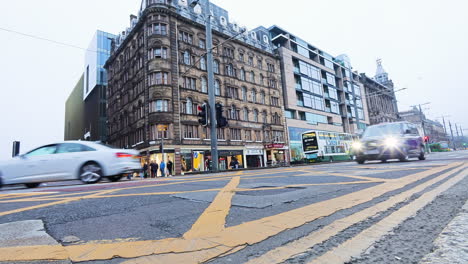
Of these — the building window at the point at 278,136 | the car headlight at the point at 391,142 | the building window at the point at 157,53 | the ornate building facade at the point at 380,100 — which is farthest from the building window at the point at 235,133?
the ornate building facade at the point at 380,100

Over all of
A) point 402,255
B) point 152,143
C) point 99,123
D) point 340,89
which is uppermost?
point 340,89

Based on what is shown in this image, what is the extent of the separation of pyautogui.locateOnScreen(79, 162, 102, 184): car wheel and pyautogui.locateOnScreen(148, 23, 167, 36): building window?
2402 centimetres

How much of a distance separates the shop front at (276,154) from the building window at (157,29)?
19.8 metres

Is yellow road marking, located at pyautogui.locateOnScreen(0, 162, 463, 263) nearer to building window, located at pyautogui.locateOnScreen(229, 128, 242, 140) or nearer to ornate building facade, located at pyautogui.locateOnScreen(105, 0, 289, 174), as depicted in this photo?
ornate building facade, located at pyautogui.locateOnScreen(105, 0, 289, 174)

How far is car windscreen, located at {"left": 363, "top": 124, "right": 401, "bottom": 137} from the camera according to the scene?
393 inches

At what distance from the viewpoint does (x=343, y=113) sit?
2084 inches

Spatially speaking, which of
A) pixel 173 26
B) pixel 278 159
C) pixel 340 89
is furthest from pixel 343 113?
pixel 173 26

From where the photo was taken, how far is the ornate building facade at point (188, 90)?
85.4ft

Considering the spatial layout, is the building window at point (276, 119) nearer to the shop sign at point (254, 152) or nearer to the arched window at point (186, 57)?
the shop sign at point (254, 152)

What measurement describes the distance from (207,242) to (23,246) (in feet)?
3.40

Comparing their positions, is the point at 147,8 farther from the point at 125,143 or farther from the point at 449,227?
the point at 449,227

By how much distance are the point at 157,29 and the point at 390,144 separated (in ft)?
85.0

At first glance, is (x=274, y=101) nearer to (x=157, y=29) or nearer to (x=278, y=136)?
(x=278, y=136)

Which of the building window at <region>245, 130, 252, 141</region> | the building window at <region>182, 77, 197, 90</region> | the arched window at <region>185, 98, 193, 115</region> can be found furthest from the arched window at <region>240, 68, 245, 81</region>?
the arched window at <region>185, 98, 193, 115</region>
